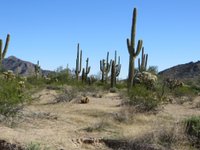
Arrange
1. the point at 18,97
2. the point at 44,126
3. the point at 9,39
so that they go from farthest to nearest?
1. the point at 9,39
2. the point at 18,97
3. the point at 44,126

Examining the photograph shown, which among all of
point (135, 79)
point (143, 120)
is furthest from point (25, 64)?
point (143, 120)

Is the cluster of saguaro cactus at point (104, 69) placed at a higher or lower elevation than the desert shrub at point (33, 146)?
higher

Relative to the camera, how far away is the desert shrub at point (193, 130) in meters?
9.34

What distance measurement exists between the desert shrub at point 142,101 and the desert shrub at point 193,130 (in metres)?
4.77

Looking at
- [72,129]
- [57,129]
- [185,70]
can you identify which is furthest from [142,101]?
[185,70]

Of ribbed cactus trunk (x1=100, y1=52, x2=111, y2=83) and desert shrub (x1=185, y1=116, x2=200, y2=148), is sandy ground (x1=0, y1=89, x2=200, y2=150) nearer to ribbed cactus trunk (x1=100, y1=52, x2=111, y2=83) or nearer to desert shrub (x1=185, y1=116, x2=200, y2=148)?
desert shrub (x1=185, y1=116, x2=200, y2=148)

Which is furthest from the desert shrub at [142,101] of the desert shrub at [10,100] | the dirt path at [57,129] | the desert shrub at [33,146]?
the desert shrub at [33,146]

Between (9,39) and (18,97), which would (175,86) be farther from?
(18,97)

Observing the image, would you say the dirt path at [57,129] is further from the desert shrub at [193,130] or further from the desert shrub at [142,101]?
the desert shrub at [193,130]

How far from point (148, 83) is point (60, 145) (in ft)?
57.9

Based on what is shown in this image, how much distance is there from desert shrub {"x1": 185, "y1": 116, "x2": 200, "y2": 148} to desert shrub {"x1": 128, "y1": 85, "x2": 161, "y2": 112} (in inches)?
188

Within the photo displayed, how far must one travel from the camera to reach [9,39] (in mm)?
25344

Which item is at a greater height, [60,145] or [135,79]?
[135,79]

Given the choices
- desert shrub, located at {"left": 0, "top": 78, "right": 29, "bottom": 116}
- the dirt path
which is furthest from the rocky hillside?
desert shrub, located at {"left": 0, "top": 78, "right": 29, "bottom": 116}
